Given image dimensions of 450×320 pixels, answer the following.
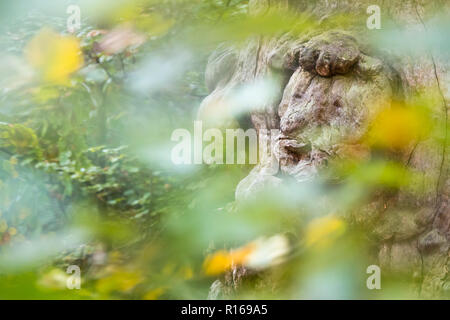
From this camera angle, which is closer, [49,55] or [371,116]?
[49,55]

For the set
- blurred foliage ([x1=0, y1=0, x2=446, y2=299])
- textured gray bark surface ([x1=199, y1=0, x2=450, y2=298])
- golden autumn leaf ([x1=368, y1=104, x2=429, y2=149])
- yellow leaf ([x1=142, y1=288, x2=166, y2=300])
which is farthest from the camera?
textured gray bark surface ([x1=199, y1=0, x2=450, y2=298])

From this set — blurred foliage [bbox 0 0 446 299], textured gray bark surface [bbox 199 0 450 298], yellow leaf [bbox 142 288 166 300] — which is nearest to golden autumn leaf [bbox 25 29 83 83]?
blurred foliage [bbox 0 0 446 299]

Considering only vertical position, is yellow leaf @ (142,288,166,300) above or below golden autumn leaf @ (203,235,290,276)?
below

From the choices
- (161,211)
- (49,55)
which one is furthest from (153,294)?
(161,211)

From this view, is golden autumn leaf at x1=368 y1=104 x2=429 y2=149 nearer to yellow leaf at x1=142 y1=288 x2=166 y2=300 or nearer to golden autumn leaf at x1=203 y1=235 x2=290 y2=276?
golden autumn leaf at x1=203 y1=235 x2=290 y2=276

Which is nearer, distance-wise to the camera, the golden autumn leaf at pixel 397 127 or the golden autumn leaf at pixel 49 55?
the golden autumn leaf at pixel 49 55

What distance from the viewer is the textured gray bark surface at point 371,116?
1.08m

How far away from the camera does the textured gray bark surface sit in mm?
1083

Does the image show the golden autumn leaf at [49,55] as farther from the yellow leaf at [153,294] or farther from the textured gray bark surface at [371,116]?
the textured gray bark surface at [371,116]

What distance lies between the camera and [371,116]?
1.08 m

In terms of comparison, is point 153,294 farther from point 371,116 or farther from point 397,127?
point 371,116

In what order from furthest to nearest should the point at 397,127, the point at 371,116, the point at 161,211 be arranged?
the point at 161,211 → the point at 371,116 → the point at 397,127

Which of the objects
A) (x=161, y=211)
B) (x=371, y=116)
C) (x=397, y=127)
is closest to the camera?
(x=397, y=127)

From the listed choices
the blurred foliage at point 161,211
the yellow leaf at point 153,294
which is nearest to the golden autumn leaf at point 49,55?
the blurred foliage at point 161,211
